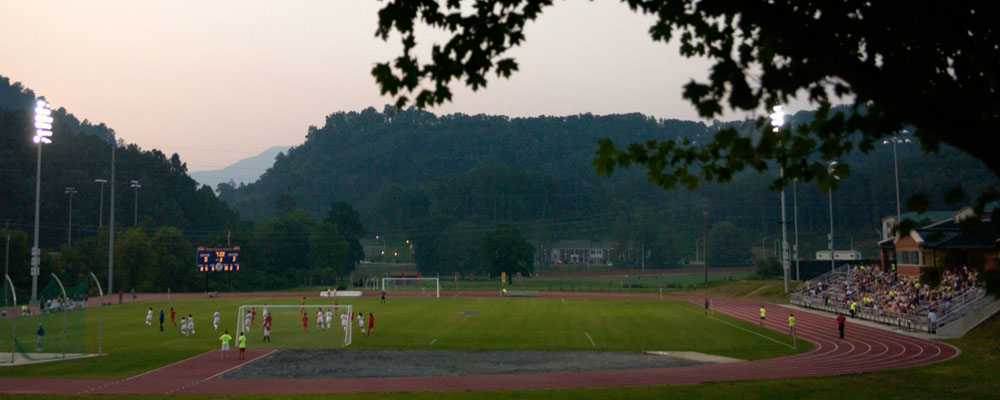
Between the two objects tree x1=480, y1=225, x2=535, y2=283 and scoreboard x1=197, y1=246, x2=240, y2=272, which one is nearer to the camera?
scoreboard x1=197, y1=246, x2=240, y2=272

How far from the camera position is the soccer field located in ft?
120

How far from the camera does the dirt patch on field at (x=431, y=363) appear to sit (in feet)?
101

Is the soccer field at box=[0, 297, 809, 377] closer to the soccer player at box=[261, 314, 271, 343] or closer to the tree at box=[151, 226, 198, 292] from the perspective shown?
the soccer player at box=[261, 314, 271, 343]

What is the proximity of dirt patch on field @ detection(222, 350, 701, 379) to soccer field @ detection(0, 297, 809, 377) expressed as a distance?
2556 mm

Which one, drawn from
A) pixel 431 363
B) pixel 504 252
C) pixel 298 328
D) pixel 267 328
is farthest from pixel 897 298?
pixel 504 252

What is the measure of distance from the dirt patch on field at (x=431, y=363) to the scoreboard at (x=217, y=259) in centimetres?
4681

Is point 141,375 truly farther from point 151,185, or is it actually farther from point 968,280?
point 151,185

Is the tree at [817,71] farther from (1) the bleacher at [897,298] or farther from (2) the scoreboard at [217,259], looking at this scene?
(2) the scoreboard at [217,259]

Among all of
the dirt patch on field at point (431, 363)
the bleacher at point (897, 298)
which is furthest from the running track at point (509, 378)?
the bleacher at point (897, 298)

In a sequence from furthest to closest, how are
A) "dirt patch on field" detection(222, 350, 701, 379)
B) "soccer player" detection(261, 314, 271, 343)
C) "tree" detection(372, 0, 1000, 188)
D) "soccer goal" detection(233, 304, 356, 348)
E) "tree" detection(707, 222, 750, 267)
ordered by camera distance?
1. "tree" detection(707, 222, 750, 267)
2. "soccer goal" detection(233, 304, 356, 348)
3. "soccer player" detection(261, 314, 271, 343)
4. "dirt patch on field" detection(222, 350, 701, 379)
5. "tree" detection(372, 0, 1000, 188)

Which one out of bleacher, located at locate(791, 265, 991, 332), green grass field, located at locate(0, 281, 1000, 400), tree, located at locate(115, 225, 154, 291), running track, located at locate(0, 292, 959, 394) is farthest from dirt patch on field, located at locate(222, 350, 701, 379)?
tree, located at locate(115, 225, 154, 291)

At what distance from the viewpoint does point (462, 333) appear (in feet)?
153

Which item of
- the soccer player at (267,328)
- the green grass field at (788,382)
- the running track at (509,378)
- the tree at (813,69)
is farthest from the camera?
the soccer player at (267,328)

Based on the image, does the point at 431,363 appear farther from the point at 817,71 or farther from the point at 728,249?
the point at 728,249
